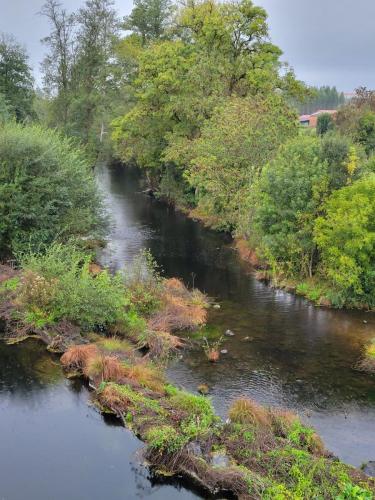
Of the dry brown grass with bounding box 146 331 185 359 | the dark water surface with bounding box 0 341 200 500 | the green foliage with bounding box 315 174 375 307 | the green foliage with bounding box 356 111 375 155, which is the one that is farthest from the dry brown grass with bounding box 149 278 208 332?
the green foliage with bounding box 356 111 375 155

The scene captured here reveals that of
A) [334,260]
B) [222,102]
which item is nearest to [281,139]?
[222,102]

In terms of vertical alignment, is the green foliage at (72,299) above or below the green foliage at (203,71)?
below

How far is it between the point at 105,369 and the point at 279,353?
713 cm

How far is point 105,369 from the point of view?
1731cm

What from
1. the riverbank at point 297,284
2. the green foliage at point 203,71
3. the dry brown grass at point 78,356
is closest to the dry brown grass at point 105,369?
the dry brown grass at point 78,356

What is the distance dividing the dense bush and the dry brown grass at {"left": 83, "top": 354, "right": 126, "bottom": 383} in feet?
33.5

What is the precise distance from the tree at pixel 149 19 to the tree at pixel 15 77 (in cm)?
1400

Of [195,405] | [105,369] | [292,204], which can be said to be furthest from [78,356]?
[292,204]

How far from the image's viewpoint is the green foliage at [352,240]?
80.5ft

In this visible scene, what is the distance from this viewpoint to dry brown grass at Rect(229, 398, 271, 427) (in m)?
14.6

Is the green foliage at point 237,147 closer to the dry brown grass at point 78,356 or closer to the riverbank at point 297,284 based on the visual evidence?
the riverbank at point 297,284

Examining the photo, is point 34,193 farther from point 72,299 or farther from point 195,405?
point 195,405

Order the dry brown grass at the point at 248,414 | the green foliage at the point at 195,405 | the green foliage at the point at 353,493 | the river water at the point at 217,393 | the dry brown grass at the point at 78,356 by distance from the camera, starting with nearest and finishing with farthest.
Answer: the green foliage at the point at 353,493 → the river water at the point at 217,393 → the dry brown grass at the point at 248,414 → the green foliage at the point at 195,405 → the dry brown grass at the point at 78,356

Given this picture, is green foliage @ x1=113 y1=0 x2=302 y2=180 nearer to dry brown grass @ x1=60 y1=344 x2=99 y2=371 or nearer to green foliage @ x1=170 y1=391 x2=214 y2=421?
dry brown grass @ x1=60 y1=344 x2=99 y2=371
